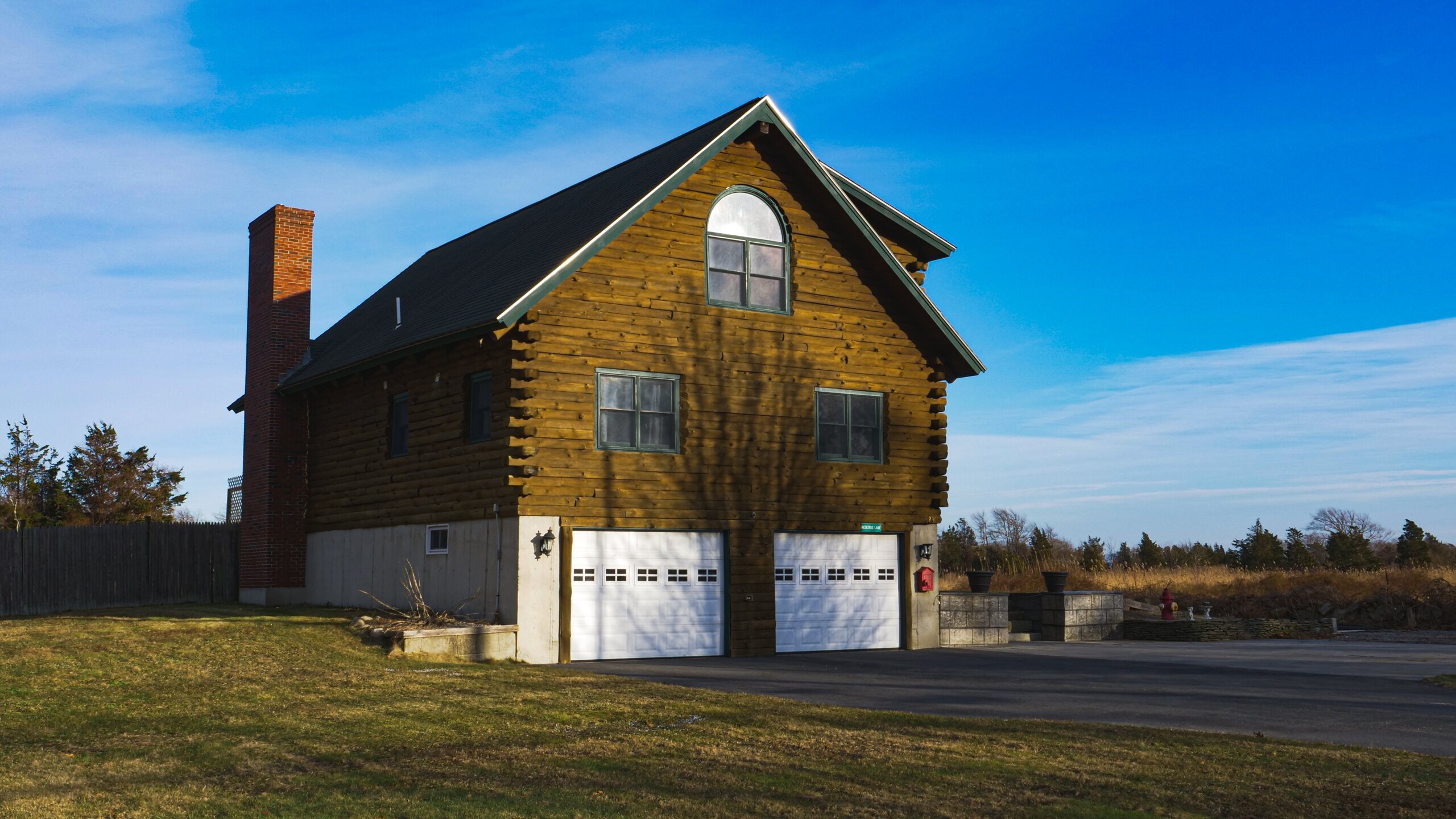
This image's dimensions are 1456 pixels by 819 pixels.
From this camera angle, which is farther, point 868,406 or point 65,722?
point 868,406

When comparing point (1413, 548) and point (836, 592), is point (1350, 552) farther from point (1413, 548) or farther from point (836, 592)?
point (836, 592)

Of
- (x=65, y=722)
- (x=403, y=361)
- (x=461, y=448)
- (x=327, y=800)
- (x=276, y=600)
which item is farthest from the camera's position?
(x=276, y=600)

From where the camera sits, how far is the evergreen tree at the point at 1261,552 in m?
47.9

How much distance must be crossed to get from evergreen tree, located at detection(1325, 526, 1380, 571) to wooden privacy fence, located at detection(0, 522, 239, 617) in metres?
35.7

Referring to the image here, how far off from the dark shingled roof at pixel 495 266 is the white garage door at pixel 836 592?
22.0 feet

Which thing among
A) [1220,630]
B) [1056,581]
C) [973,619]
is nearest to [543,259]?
[973,619]

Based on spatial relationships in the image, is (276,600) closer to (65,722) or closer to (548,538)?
(548,538)

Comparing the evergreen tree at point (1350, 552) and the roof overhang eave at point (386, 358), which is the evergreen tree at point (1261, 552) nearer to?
the evergreen tree at point (1350, 552)

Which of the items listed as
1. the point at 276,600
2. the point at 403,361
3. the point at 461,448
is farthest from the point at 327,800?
the point at 276,600

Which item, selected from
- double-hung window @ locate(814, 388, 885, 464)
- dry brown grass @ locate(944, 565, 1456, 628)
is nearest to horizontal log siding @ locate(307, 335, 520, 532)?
double-hung window @ locate(814, 388, 885, 464)

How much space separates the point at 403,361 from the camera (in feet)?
78.5

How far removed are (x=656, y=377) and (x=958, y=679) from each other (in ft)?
24.4

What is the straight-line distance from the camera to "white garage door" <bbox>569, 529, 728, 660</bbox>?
20641mm

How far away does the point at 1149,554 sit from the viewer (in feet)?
164
